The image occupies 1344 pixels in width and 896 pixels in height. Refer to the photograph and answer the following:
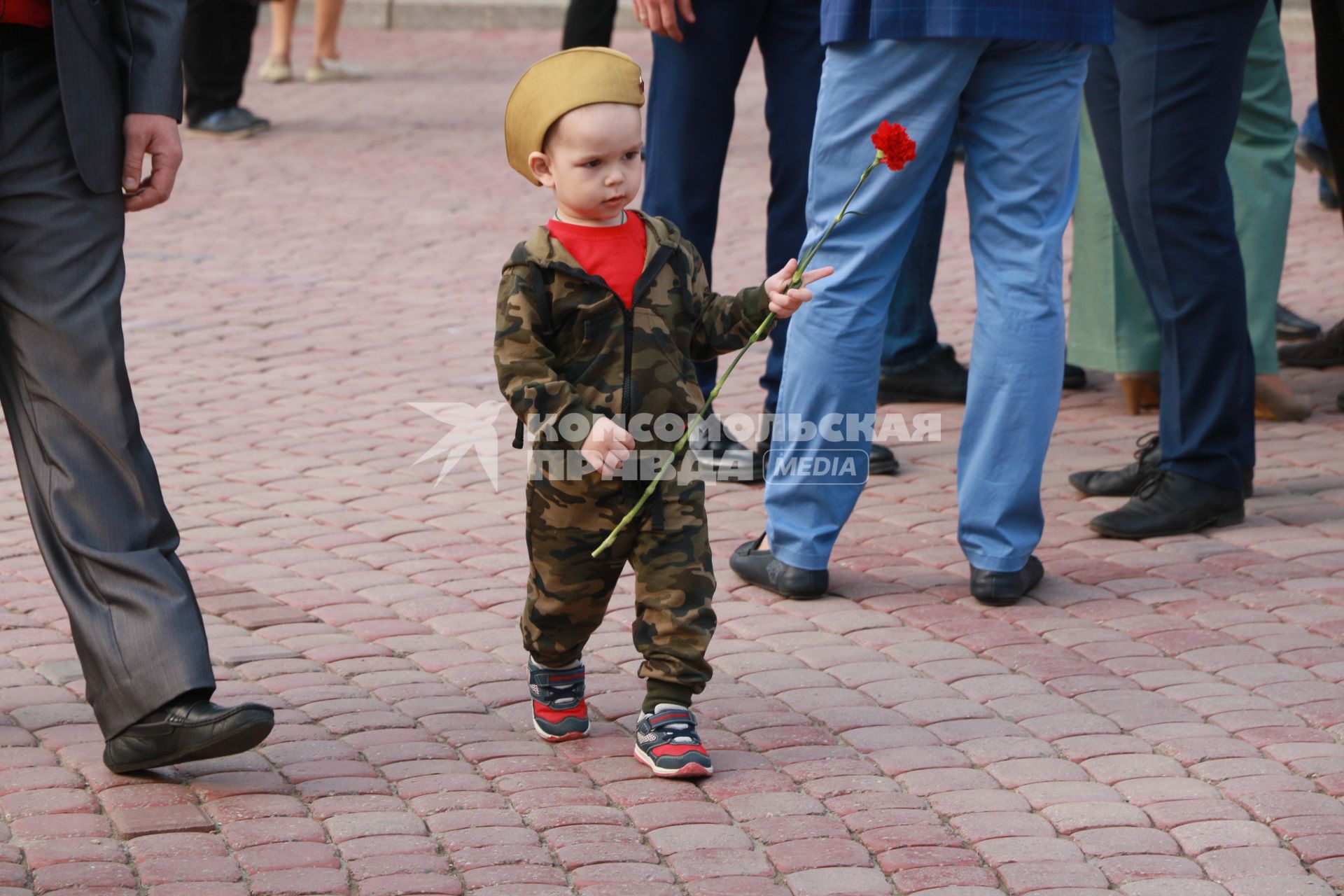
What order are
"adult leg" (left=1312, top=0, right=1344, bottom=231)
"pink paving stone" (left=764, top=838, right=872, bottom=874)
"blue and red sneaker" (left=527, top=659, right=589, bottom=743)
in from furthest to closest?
1. "adult leg" (left=1312, top=0, right=1344, bottom=231)
2. "blue and red sneaker" (left=527, top=659, right=589, bottom=743)
3. "pink paving stone" (left=764, top=838, right=872, bottom=874)

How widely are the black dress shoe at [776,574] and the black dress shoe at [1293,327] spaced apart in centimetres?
297

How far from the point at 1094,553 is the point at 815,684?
1.11 metres

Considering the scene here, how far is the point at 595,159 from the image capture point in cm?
309

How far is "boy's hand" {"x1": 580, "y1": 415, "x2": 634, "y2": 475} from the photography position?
2955mm

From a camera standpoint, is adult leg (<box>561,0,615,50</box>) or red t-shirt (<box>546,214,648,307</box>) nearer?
red t-shirt (<box>546,214,648,307</box>)

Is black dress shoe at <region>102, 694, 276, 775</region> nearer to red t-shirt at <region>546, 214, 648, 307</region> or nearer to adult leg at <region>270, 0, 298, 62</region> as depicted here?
red t-shirt at <region>546, 214, 648, 307</region>

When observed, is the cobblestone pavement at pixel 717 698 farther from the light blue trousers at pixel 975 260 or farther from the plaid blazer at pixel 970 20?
the plaid blazer at pixel 970 20

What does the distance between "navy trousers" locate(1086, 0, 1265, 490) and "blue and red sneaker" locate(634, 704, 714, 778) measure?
189 cm

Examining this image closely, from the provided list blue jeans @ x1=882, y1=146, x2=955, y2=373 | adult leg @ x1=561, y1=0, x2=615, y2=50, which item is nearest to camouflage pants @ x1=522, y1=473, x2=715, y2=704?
blue jeans @ x1=882, y1=146, x2=955, y2=373

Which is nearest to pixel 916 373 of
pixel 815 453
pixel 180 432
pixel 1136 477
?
pixel 1136 477

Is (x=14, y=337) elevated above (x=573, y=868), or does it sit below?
above

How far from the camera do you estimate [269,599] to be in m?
4.21

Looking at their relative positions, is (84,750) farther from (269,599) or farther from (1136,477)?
(1136,477)

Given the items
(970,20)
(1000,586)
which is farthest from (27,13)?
(1000,586)
